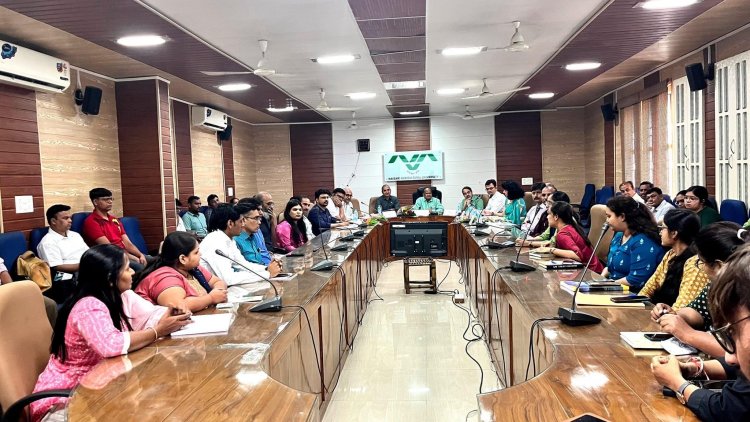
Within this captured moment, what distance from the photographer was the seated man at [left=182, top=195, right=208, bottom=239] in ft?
23.8

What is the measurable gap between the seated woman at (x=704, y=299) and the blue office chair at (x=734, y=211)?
3.63 metres

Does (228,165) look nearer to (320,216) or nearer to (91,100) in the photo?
(320,216)

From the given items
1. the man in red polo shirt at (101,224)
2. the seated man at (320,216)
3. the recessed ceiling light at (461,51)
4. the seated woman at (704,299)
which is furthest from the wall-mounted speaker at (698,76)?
the man in red polo shirt at (101,224)

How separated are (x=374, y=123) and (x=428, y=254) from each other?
4.85 metres

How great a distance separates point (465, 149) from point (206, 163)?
5.21m

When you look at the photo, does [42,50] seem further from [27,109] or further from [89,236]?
[89,236]

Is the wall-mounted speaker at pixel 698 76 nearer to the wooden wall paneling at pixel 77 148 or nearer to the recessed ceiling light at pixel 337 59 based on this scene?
the recessed ceiling light at pixel 337 59

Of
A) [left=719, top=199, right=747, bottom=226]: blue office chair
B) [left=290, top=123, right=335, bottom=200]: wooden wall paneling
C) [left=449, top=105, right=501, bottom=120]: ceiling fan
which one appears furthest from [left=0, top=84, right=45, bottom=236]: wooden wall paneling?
[left=449, top=105, right=501, bottom=120]: ceiling fan

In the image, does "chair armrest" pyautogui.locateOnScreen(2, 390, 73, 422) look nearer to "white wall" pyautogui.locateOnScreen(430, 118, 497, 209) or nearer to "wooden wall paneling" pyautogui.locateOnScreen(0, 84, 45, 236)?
"wooden wall paneling" pyautogui.locateOnScreen(0, 84, 45, 236)

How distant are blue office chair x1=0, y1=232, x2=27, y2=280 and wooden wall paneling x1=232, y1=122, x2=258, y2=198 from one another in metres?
5.71

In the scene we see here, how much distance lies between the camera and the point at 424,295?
5.79 meters

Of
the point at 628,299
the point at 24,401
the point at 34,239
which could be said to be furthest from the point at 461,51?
the point at 24,401

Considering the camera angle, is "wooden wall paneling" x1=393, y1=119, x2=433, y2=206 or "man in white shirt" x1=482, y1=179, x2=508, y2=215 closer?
"man in white shirt" x1=482, y1=179, x2=508, y2=215

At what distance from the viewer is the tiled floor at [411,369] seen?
2980 mm
